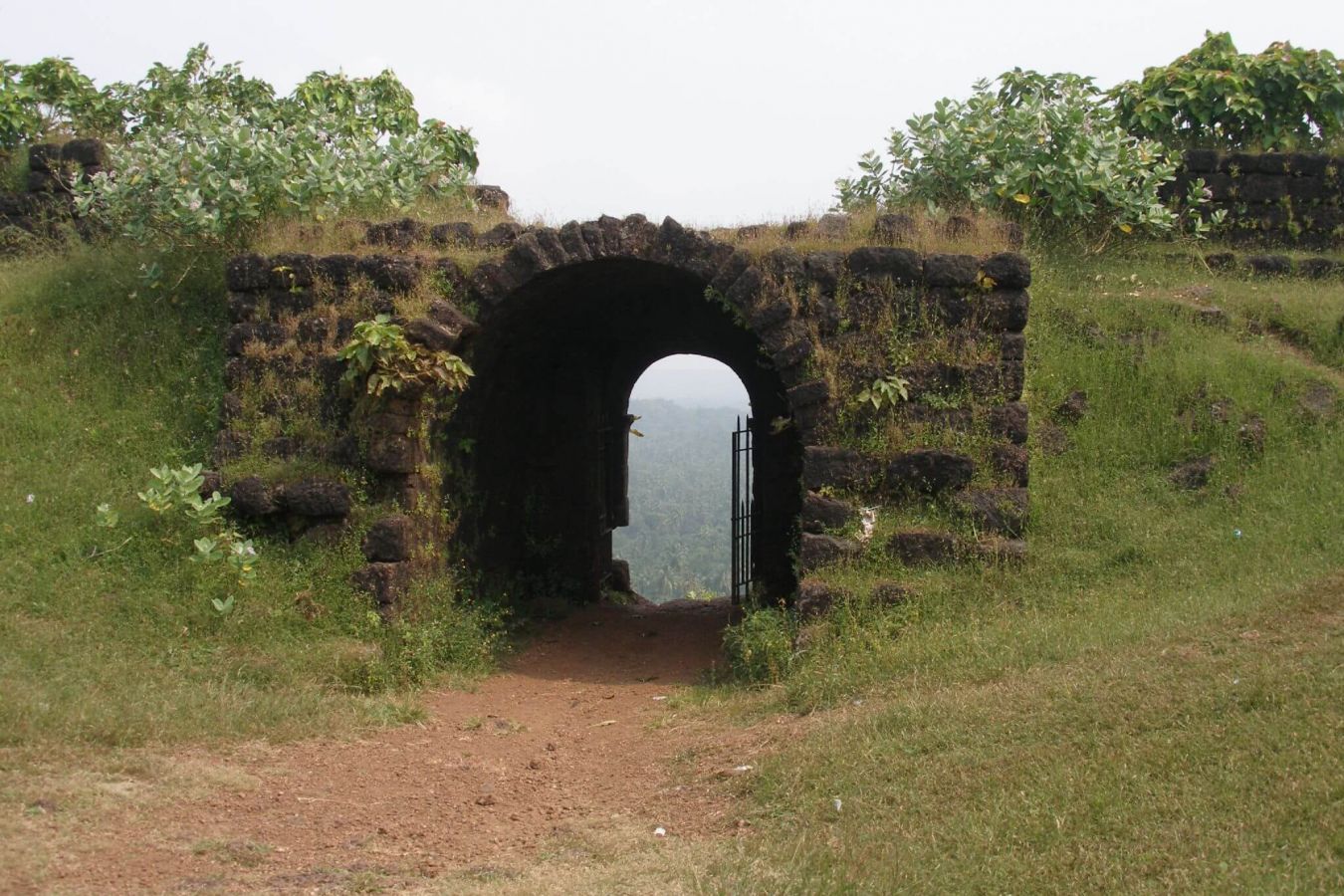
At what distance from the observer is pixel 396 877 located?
5.14 metres

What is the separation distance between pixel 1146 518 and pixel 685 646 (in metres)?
4.00

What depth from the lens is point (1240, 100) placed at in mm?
12688

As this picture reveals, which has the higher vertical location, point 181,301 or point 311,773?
point 181,301

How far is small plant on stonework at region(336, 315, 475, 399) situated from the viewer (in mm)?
8336

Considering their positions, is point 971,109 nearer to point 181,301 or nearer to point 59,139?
point 181,301

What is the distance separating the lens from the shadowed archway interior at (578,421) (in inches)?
384

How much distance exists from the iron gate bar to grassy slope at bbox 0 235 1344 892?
9.74ft

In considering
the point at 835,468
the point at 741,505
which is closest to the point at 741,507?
the point at 741,505

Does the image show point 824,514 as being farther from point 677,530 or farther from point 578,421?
point 677,530

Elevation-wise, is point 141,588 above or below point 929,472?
below

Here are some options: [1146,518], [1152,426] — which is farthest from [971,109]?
[1146,518]

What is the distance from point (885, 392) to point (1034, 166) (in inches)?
160

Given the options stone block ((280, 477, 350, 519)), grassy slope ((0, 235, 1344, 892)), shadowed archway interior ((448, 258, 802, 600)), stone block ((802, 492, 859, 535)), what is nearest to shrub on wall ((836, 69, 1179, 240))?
grassy slope ((0, 235, 1344, 892))

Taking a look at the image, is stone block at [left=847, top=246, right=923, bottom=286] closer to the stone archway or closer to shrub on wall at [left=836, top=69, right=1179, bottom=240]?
the stone archway
